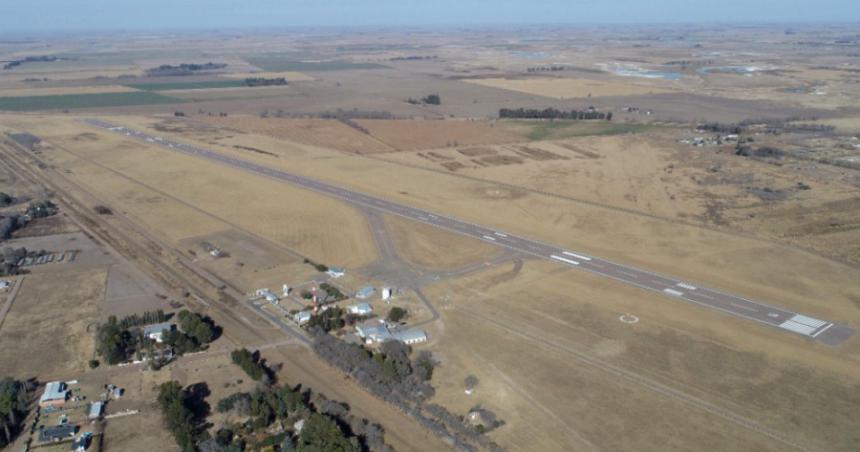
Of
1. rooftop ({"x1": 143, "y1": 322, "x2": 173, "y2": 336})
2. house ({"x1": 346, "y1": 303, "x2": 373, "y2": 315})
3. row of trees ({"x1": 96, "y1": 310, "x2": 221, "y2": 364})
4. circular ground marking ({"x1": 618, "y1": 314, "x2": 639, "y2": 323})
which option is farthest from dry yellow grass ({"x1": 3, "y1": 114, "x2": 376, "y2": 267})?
circular ground marking ({"x1": 618, "y1": 314, "x2": 639, "y2": 323})

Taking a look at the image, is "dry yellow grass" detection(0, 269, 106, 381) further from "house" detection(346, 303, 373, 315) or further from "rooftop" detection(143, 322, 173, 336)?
"house" detection(346, 303, 373, 315)

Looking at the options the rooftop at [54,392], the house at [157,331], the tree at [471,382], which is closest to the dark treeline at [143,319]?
the house at [157,331]

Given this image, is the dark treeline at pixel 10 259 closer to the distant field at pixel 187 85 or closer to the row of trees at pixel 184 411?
the row of trees at pixel 184 411

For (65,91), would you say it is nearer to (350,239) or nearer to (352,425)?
(350,239)

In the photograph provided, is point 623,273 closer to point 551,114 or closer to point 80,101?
point 551,114

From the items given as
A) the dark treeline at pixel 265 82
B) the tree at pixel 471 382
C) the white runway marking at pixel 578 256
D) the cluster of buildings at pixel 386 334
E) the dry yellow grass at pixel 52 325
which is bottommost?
the dry yellow grass at pixel 52 325

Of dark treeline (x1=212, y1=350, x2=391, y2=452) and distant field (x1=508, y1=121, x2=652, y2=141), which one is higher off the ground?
distant field (x1=508, y1=121, x2=652, y2=141)

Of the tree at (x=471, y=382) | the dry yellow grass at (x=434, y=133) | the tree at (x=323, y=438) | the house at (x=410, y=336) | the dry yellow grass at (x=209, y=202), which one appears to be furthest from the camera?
the dry yellow grass at (x=434, y=133)
